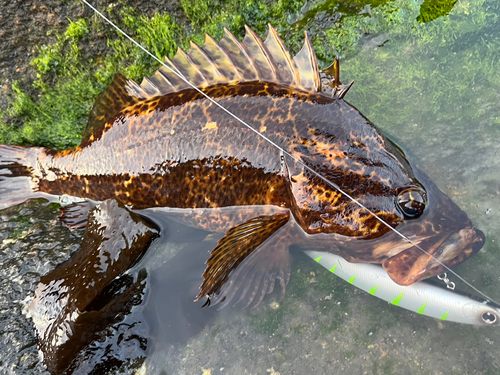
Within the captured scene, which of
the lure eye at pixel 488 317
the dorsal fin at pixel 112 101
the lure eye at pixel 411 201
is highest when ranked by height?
the dorsal fin at pixel 112 101

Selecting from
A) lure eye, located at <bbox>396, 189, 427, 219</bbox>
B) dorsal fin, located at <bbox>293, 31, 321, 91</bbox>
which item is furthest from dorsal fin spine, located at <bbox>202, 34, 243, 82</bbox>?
lure eye, located at <bbox>396, 189, 427, 219</bbox>

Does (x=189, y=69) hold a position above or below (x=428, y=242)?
above

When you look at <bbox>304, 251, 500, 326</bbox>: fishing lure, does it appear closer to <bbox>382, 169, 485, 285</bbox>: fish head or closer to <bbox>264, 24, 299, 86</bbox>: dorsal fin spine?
<bbox>382, 169, 485, 285</bbox>: fish head

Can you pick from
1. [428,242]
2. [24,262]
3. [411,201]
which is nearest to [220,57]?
[411,201]

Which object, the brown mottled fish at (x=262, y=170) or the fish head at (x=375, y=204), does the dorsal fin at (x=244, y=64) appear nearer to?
the brown mottled fish at (x=262, y=170)

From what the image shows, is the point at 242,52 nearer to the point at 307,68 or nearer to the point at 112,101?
the point at 307,68

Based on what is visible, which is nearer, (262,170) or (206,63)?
(262,170)

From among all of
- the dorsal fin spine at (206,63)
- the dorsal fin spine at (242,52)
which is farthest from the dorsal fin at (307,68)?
the dorsal fin spine at (206,63)
